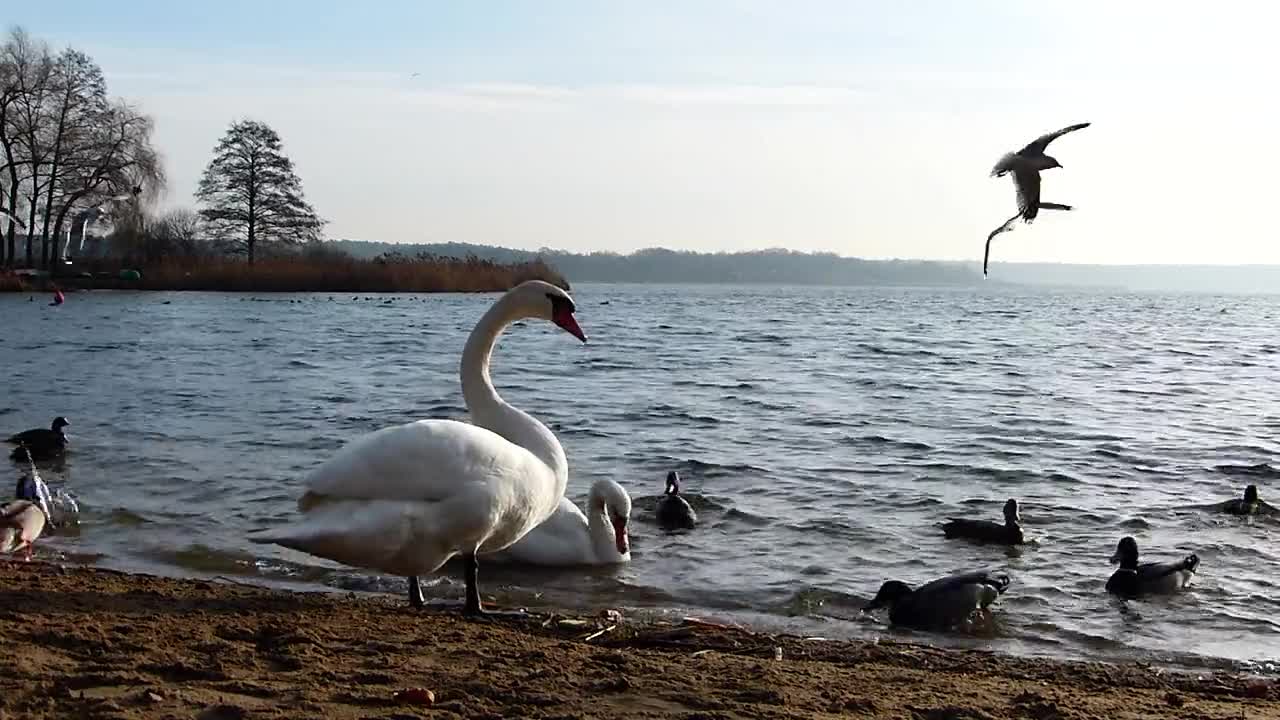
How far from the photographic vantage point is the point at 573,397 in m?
20.5

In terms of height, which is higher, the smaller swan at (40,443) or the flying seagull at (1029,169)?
the flying seagull at (1029,169)

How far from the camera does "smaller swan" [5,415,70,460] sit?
12.7 meters

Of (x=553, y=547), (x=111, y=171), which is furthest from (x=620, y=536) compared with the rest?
(x=111, y=171)

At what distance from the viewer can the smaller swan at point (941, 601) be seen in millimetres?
Answer: 7598

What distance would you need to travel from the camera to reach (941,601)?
7.62 metres

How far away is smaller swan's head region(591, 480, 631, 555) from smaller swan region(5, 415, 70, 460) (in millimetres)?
6398

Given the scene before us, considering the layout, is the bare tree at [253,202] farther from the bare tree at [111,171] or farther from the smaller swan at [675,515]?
the smaller swan at [675,515]

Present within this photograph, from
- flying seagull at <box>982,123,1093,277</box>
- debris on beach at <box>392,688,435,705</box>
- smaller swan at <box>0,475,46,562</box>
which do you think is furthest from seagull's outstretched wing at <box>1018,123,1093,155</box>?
smaller swan at <box>0,475,46,562</box>

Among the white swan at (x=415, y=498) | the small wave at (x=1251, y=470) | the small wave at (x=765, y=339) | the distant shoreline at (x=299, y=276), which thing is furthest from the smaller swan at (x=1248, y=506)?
the distant shoreline at (x=299, y=276)

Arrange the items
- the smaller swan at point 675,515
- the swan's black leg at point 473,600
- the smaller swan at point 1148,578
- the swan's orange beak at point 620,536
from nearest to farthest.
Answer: the swan's black leg at point 473,600
the smaller swan at point 1148,578
the swan's orange beak at point 620,536
the smaller swan at point 675,515

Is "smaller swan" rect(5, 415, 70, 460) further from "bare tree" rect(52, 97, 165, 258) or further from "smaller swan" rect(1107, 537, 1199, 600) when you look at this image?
"bare tree" rect(52, 97, 165, 258)

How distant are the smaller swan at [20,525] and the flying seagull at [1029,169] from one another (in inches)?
250

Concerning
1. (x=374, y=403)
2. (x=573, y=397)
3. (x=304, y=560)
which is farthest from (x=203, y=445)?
(x=573, y=397)

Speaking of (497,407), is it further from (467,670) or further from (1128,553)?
(1128,553)
